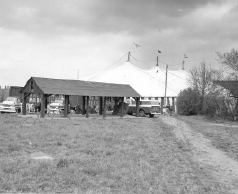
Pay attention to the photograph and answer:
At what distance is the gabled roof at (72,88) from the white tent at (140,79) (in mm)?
17406

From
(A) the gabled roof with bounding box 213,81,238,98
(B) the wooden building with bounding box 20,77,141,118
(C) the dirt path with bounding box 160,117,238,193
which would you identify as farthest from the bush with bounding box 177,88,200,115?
(C) the dirt path with bounding box 160,117,238,193

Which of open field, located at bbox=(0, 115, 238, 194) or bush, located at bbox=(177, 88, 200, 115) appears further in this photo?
bush, located at bbox=(177, 88, 200, 115)

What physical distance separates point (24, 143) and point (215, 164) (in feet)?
22.5

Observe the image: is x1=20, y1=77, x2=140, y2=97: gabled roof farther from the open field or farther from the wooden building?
the open field

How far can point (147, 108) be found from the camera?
35625 millimetres

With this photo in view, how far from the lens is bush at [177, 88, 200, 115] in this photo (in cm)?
3834

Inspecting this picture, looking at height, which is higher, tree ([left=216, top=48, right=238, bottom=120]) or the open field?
tree ([left=216, top=48, right=238, bottom=120])

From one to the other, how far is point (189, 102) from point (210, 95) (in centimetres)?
552

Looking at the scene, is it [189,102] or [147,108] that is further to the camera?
[189,102]

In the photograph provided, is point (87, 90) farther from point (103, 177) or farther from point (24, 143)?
point (103, 177)

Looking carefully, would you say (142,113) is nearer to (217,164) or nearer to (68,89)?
(68,89)

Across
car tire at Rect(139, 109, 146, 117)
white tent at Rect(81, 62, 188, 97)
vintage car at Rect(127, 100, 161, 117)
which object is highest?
white tent at Rect(81, 62, 188, 97)

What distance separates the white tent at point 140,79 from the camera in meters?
52.9

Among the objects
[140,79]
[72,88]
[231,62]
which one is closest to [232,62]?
[231,62]
